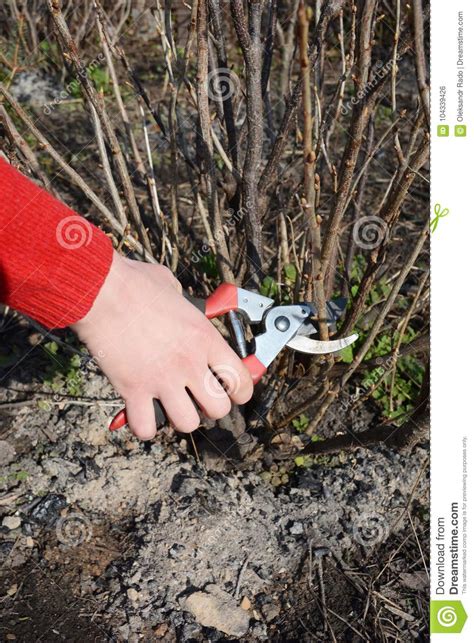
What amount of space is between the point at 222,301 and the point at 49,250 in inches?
20.4

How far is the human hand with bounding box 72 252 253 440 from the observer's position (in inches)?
51.6

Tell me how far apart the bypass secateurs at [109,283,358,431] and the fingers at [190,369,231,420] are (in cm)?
29

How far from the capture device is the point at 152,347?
4.31 ft

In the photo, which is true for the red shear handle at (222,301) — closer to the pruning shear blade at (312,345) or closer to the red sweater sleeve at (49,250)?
the pruning shear blade at (312,345)

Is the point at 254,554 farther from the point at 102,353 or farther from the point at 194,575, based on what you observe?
the point at 102,353

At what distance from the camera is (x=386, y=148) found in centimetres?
337

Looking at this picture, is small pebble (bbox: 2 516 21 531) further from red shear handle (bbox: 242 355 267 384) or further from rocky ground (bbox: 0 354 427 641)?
red shear handle (bbox: 242 355 267 384)
